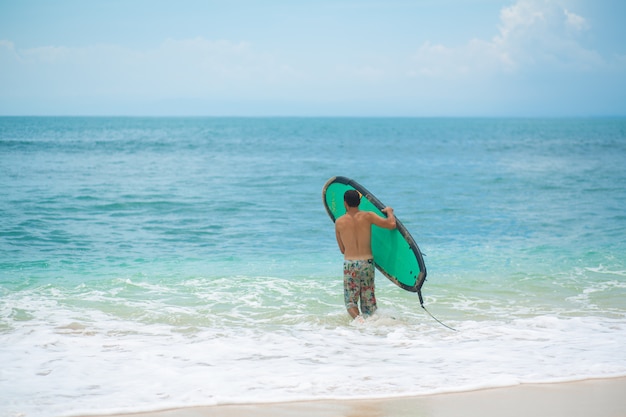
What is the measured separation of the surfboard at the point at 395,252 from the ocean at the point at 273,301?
1.68 feet

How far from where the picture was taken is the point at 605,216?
16000mm

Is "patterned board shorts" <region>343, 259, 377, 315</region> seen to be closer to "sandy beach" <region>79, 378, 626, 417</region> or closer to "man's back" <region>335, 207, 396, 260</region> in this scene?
"man's back" <region>335, 207, 396, 260</region>

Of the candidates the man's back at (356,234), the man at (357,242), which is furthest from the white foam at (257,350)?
the man's back at (356,234)

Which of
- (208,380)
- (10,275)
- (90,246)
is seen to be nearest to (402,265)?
(208,380)

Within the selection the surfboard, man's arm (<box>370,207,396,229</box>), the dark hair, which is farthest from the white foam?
the dark hair

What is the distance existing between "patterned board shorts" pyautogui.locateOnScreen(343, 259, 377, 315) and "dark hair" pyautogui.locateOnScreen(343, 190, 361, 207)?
627mm

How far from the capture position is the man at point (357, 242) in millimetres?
6973

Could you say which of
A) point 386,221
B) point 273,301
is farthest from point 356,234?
point 273,301

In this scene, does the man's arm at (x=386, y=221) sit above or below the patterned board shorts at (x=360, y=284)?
above

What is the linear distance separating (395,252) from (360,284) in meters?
0.55

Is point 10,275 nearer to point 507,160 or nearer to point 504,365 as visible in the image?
point 504,365

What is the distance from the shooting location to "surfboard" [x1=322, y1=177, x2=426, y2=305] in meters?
7.03

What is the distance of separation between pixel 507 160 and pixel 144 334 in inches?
1246

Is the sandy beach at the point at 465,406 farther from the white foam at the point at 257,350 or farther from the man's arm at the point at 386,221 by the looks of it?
the man's arm at the point at 386,221
